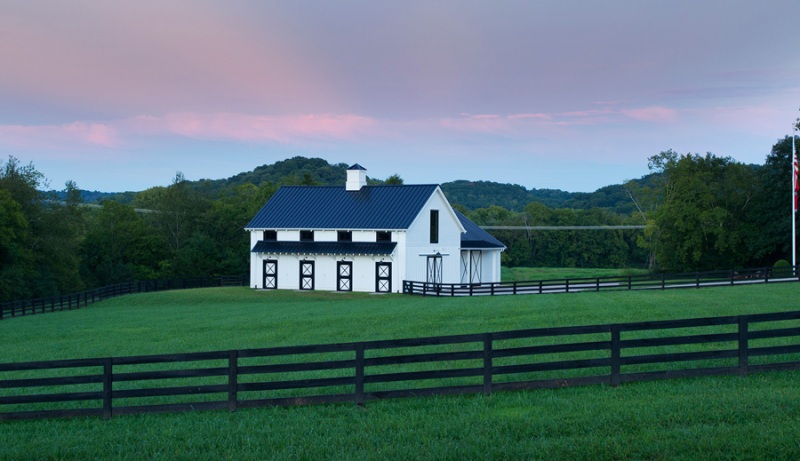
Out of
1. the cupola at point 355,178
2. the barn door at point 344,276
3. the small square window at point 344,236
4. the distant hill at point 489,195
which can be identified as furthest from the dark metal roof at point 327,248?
the distant hill at point 489,195

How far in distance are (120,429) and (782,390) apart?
949cm

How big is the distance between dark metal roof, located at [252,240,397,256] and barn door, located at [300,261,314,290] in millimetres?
1009

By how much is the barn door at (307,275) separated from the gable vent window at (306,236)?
4.97 ft

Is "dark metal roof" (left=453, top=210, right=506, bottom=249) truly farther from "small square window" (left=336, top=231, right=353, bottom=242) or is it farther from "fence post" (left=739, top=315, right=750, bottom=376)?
"fence post" (left=739, top=315, right=750, bottom=376)

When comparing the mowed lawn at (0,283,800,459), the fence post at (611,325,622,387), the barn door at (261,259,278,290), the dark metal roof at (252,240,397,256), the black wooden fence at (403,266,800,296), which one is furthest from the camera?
the barn door at (261,259,278,290)

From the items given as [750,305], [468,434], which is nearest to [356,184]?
[750,305]

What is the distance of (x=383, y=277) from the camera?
44219 mm

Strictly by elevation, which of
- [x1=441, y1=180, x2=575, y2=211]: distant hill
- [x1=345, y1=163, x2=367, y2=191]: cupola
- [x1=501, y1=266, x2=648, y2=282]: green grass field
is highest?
[x1=441, y1=180, x2=575, y2=211]: distant hill

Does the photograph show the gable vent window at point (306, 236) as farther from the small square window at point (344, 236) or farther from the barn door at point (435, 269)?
the barn door at point (435, 269)

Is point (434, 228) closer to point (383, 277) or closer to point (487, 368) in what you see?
point (383, 277)

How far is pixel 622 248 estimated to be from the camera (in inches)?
3905

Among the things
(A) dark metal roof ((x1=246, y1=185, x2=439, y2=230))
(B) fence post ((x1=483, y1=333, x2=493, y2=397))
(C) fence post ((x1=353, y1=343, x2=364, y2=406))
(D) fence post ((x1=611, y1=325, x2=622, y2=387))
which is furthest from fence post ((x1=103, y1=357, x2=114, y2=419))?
(A) dark metal roof ((x1=246, y1=185, x2=439, y2=230))

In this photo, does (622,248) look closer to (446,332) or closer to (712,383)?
(446,332)

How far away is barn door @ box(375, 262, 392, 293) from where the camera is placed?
4406 centimetres
